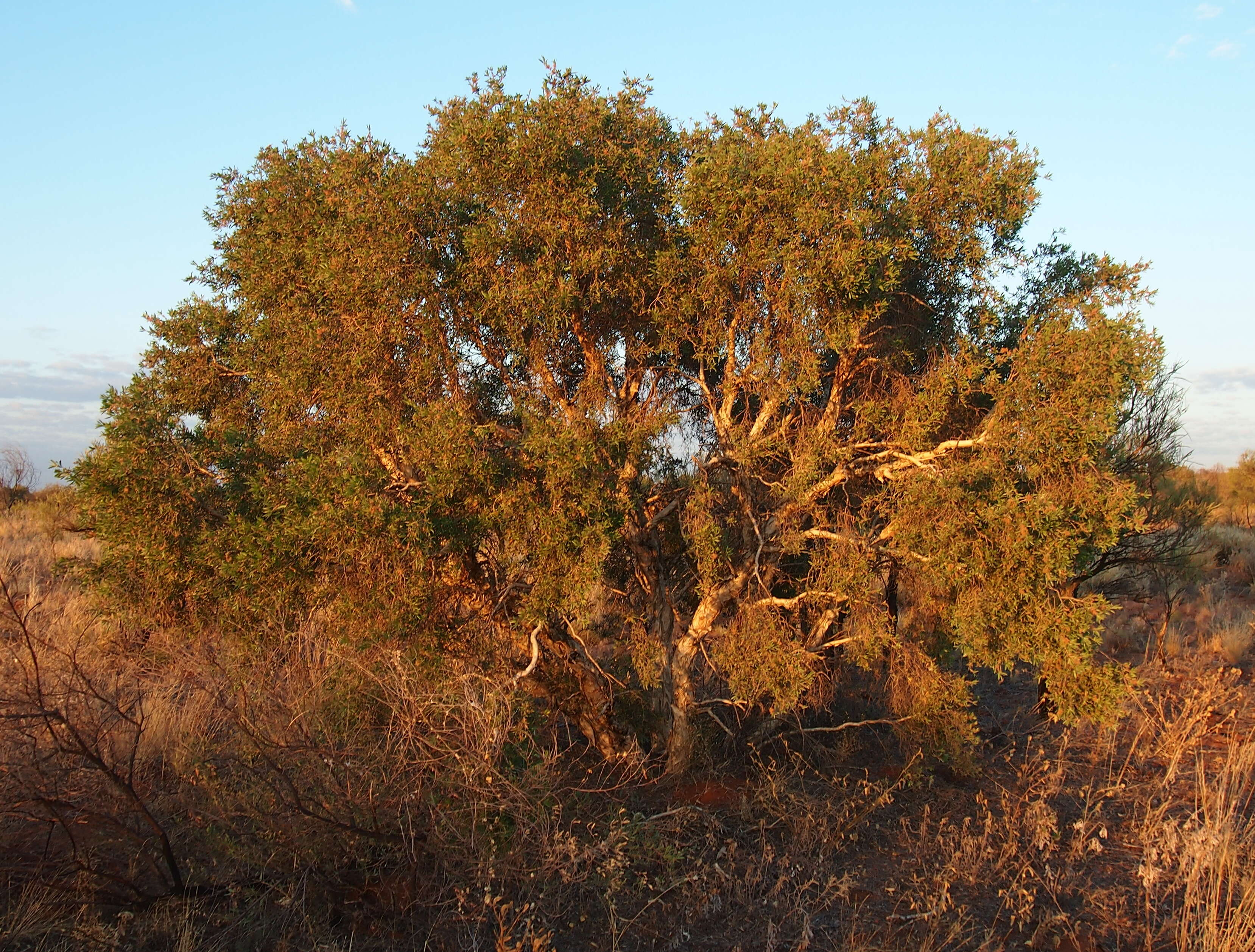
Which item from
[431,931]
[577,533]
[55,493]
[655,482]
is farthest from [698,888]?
[55,493]

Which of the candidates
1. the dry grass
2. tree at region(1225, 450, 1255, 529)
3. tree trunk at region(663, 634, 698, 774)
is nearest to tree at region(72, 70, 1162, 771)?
tree trunk at region(663, 634, 698, 774)

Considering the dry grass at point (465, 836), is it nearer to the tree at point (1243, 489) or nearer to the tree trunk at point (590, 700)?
the tree trunk at point (590, 700)

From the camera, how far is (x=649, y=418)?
23.4 feet

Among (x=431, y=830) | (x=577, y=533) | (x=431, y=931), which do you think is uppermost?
(x=577, y=533)

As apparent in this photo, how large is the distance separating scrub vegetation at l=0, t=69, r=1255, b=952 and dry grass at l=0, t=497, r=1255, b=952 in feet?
0.13

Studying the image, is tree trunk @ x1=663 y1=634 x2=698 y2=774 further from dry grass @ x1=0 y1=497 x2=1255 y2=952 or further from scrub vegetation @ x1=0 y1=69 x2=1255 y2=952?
dry grass @ x1=0 y1=497 x2=1255 y2=952

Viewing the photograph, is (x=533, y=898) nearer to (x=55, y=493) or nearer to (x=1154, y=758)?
(x=1154, y=758)

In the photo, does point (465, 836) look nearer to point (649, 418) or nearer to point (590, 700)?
point (590, 700)

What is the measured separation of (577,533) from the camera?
6223 mm

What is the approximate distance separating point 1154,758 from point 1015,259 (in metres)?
5.64

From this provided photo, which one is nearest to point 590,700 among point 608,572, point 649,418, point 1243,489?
point 608,572

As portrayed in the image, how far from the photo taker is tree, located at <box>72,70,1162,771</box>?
6168mm

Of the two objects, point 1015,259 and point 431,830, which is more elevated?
point 1015,259

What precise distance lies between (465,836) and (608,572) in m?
3.63
